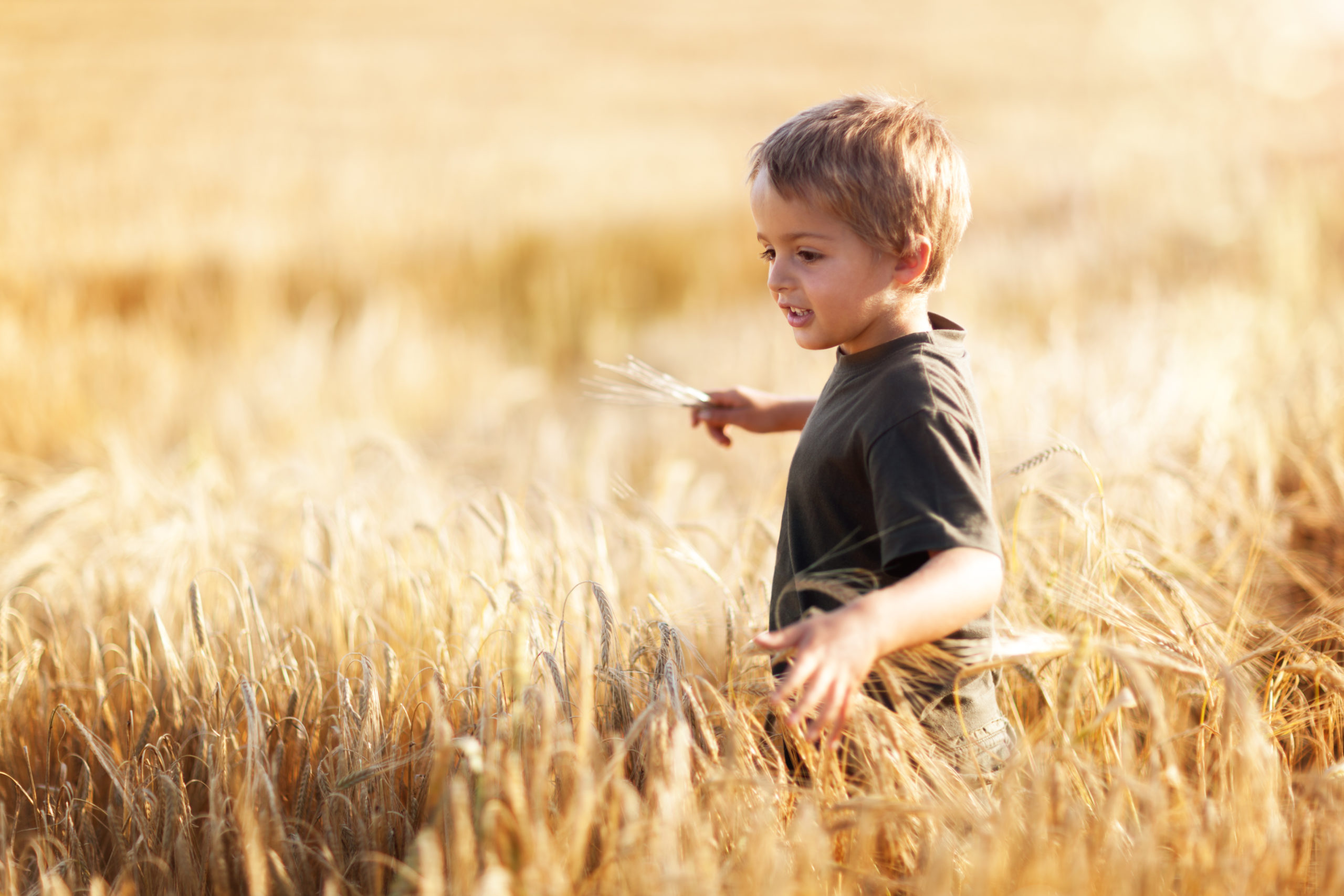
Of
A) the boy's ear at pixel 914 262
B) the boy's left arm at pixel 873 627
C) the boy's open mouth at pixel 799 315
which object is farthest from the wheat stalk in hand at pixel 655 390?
the boy's left arm at pixel 873 627

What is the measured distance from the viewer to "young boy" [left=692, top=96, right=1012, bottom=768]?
103 centimetres

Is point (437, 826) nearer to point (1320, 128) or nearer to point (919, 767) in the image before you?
point (919, 767)

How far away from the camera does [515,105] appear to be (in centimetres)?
1041

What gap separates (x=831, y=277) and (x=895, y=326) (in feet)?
0.34

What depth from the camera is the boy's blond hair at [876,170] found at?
115cm

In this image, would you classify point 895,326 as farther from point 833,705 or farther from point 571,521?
point 571,521

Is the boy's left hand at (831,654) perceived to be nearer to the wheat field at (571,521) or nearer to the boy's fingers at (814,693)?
the boy's fingers at (814,693)

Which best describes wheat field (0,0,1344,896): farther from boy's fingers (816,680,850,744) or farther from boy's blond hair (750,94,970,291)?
boy's blond hair (750,94,970,291)

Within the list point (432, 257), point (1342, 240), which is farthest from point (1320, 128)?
point (432, 257)

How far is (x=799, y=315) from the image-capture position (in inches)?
48.1

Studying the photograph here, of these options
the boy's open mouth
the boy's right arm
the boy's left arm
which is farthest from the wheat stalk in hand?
the boy's left arm

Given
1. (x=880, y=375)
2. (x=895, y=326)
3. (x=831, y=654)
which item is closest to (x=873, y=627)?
(x=831, y=654)

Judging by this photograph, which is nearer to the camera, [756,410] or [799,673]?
[799,673]

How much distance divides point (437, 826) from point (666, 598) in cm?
85
